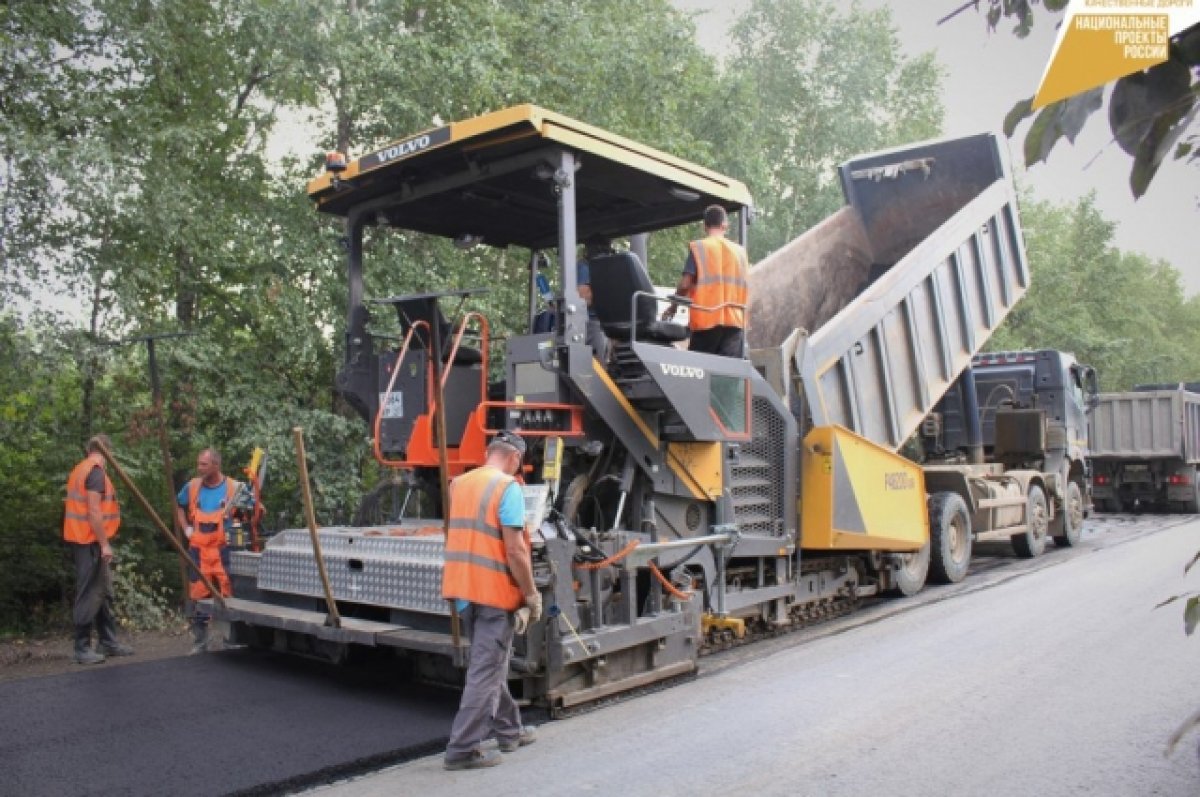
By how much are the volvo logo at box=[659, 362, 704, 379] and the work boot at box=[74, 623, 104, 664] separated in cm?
435

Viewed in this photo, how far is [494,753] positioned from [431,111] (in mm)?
7314

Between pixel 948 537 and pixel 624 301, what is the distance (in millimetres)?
4466

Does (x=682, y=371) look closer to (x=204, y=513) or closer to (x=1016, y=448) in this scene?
(x=204, y=513)

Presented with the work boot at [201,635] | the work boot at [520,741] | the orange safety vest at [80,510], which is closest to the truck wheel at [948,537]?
the work boot at [520,741]

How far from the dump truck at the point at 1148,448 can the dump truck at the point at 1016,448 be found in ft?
15.6

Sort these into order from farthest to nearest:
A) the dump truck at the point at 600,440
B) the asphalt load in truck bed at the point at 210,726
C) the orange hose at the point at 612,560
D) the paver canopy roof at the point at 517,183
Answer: the paver canopy roof at the point at 517,183 < the dump truck at the point at 600,440 < the orange hose at the point at 612,560 < the asphalt load in truck bed at the point at 210,726

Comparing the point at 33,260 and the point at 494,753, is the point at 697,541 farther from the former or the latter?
the point at 33,260

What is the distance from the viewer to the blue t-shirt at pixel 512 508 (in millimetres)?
4133

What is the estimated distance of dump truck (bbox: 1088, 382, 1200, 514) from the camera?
16562 mm

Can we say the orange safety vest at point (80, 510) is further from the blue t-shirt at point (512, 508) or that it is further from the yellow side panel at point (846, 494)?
the yellow side panel at point (846, 494)

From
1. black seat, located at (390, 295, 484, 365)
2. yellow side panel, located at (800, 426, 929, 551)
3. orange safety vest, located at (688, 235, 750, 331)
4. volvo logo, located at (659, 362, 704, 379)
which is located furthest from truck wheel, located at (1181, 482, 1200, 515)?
black seat, located at (390, 295, 484, 365)

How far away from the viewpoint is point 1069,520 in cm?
1159

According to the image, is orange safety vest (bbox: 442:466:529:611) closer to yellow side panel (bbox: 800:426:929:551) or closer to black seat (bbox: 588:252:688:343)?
black seat (bbox: 588:252:688:343)

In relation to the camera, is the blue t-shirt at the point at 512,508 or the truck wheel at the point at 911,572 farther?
the truck wheel at the point at 911,572
